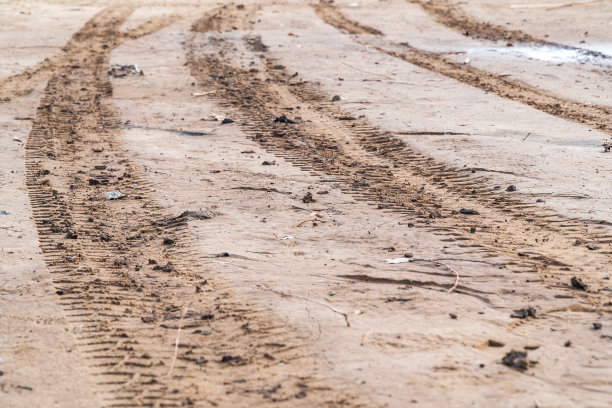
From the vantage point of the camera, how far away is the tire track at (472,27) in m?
13.6

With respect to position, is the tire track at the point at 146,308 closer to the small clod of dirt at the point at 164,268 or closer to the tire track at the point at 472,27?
the small clod of dirt at the point at 164,268

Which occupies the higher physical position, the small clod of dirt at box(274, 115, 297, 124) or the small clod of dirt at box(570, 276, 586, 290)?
the small clod of dirt at box(570, 276, 586, 290)

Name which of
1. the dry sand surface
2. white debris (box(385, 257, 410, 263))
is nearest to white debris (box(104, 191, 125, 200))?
the dry sand surface

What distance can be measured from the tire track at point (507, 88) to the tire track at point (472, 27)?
201cm

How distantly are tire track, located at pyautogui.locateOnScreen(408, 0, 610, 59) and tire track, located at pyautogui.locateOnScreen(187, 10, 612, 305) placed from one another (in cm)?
531

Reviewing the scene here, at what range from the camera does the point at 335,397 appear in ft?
12.0

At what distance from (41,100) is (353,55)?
524 centimetres

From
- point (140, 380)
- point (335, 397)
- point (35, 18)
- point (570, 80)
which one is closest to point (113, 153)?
point (140, 380)

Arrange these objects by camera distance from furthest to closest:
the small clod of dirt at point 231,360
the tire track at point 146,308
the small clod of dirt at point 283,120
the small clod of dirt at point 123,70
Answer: the small clod of dirt at point 123,70 → the small clod of dirt at point 283,120 → the small clod of dirt at point 231,360 → the tire track at point 146,308

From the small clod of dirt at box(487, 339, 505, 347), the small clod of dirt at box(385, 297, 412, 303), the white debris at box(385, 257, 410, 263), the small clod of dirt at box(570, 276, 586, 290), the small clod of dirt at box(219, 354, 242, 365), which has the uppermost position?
the small clod of dirt at box(570, 276, 586, 290)

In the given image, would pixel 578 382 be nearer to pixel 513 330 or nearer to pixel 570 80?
pixel 513 330

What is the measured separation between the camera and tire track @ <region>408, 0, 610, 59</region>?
13570 millimetres

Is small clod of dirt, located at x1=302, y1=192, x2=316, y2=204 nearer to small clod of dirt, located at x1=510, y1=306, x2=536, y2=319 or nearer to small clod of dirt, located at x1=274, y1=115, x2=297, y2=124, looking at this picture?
small clod of dirt, located at x1=510, y1=306, x2=536, y2=319

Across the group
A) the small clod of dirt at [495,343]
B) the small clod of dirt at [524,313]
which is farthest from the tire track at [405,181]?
the small clod of dirt at [495,343]
